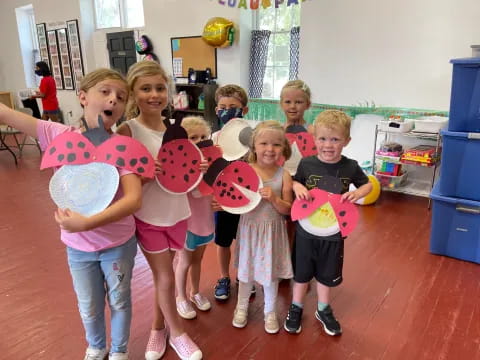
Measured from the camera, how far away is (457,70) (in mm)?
2275

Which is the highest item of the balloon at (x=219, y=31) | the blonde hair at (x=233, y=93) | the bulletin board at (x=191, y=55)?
the balloon at (x=219, y=31)

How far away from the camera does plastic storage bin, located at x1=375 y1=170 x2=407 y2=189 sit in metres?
3.78

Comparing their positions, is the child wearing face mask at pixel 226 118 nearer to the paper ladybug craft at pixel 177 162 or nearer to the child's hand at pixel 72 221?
the paper ladybug craft at pixel 177 162

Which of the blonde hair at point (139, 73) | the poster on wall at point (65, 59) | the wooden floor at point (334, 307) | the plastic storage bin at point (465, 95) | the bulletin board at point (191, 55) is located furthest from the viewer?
the poster on wall at point (65, 59)

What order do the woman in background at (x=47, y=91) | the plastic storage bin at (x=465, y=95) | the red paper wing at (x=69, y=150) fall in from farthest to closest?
the woman in background at (x=47, y=91) < the plastic storage bin at (x=465, y=95) < the red paper wing at (x=69, y=150)

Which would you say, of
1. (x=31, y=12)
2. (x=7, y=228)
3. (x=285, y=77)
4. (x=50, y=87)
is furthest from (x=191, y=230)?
(x=31, y=12)

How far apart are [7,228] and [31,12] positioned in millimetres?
7492

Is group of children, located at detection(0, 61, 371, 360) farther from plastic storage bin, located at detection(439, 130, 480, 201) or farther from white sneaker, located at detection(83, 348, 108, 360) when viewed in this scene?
plastic storage bin, located at detection(439, 130, 480, 201)

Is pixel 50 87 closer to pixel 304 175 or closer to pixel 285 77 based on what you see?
pixel 285 77

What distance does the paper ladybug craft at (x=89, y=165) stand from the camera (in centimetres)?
118

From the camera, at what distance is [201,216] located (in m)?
1.73

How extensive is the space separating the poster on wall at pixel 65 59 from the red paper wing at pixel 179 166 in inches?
296

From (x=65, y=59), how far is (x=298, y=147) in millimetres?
7550

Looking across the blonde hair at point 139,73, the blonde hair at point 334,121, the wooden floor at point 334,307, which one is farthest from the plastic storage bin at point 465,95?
the blonde hair at point 139,73
